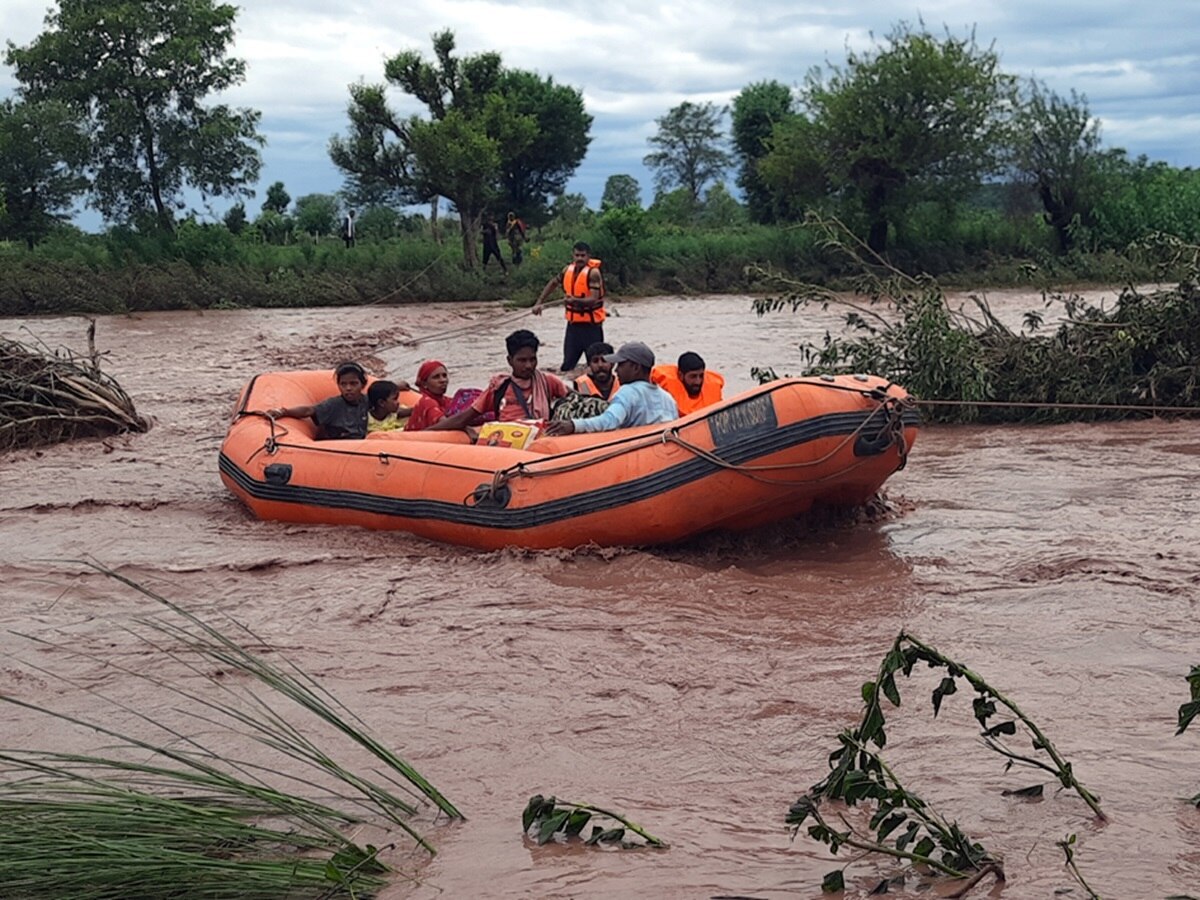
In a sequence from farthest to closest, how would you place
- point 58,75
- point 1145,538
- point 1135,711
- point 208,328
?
point 58,75, point 208,328, point 1145,538, point 1135,711

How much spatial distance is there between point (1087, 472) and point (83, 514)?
641 cm

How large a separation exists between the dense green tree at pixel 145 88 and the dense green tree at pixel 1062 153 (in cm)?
1725

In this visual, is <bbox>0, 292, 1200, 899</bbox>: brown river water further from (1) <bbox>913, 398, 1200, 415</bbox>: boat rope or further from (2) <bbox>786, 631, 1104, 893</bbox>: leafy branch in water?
(1) <bbox>913, 398, 1200, 415</bbox>: boat rope

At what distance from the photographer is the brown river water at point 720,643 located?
3852 millimetres

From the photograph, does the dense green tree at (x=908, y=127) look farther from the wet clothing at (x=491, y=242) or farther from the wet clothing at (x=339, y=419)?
the wet clothing at (x=339, y=419)

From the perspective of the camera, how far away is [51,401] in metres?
11.7

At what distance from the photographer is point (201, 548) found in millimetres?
8117

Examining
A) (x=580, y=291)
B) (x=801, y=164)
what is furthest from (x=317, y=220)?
(x=580, y=291)

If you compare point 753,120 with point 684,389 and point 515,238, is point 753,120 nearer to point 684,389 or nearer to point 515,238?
point 515,238

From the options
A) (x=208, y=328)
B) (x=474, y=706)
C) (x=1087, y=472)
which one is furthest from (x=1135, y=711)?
(x=208, y=328)

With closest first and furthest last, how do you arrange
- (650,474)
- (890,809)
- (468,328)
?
(890,809) < (650,474) < (468,328)

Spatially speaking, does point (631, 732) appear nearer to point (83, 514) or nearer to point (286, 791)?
point (286, 791)

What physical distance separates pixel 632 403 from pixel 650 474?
30.0 inches

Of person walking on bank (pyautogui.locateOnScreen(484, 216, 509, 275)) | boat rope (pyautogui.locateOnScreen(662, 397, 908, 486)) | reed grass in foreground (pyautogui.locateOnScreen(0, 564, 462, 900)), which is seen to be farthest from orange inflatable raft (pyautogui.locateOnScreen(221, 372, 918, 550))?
person walking on bank (pyautogui.locateOnScreen(484, 216, 509, 275))
